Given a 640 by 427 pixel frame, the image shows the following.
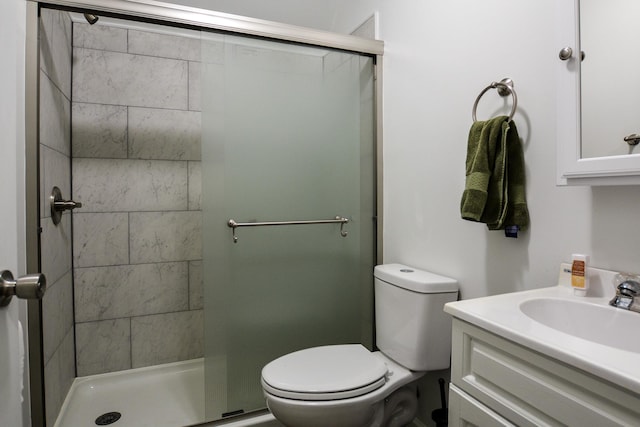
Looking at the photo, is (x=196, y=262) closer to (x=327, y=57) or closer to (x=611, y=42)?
(x=327, y=57)

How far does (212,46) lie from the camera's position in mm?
1572

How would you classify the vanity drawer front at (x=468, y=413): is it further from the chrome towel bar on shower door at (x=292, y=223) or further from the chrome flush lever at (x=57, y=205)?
the chrome flush lever at (x=57, y=205)

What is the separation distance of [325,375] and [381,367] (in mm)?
221

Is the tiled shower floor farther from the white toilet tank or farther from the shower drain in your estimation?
the white toilet tank

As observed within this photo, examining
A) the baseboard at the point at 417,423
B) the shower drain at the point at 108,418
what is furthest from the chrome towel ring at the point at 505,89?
the shower drain at the point at 108,418

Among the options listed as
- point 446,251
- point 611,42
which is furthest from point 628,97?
point 446,251

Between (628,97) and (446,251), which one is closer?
(628,97)

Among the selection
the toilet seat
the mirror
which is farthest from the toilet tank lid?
the mirror

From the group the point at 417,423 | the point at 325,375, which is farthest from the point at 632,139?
the point at 417,423

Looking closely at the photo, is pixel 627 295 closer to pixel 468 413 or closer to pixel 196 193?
pixel 468 413

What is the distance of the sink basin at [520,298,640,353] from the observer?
0.81m

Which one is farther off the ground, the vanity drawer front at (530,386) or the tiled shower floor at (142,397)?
the vanity drawer front at (530,386)

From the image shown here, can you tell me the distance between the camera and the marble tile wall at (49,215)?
4.90ft

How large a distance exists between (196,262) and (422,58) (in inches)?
70.7
